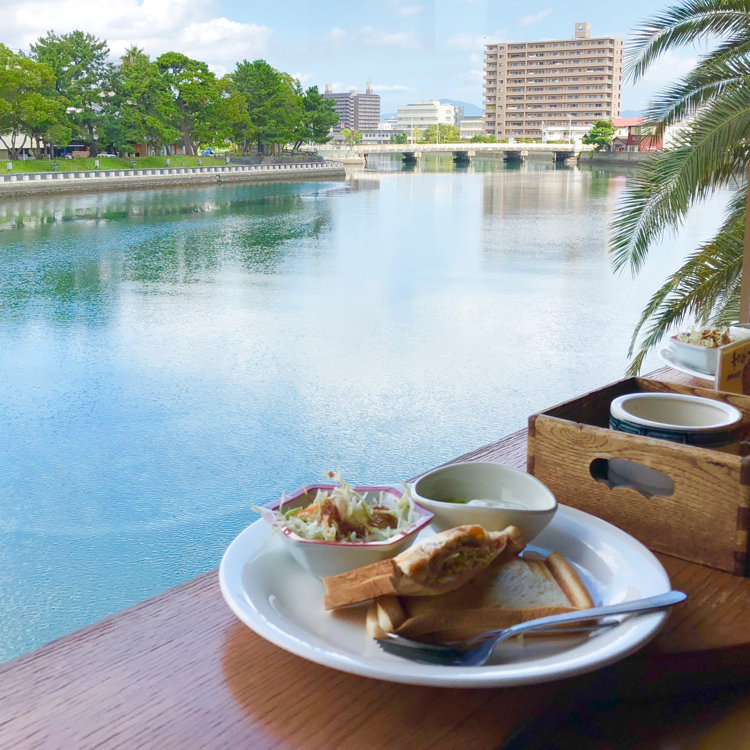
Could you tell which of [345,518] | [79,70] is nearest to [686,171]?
[345,518]

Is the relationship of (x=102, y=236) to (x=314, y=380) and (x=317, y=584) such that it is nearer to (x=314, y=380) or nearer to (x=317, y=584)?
(x=314, y=380)

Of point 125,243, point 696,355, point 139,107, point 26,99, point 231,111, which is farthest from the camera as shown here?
point 231,111

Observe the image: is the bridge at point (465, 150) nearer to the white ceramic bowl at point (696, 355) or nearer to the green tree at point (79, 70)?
the green tree at point (79, 70)

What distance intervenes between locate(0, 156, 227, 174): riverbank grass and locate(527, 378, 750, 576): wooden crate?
85.3 feet

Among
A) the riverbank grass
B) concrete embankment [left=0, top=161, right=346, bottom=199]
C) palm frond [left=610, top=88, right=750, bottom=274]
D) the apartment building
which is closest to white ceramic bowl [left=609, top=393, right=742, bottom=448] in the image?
palm frond [left=610, top=88, right=750, bottom=274]

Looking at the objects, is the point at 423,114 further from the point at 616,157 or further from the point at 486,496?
the point at 486,496

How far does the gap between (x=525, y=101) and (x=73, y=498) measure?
62.5 metres

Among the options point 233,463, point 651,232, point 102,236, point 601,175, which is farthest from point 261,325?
point 601,175

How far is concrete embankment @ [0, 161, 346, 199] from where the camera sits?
22575mm

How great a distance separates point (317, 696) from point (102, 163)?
98.0ft

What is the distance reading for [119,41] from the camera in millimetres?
96375

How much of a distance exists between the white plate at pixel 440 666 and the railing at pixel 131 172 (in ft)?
77.6

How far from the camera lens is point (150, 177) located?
27.1m

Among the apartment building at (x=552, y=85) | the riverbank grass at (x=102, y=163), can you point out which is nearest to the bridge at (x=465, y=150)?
the apartment building at (x=552, y=85)
